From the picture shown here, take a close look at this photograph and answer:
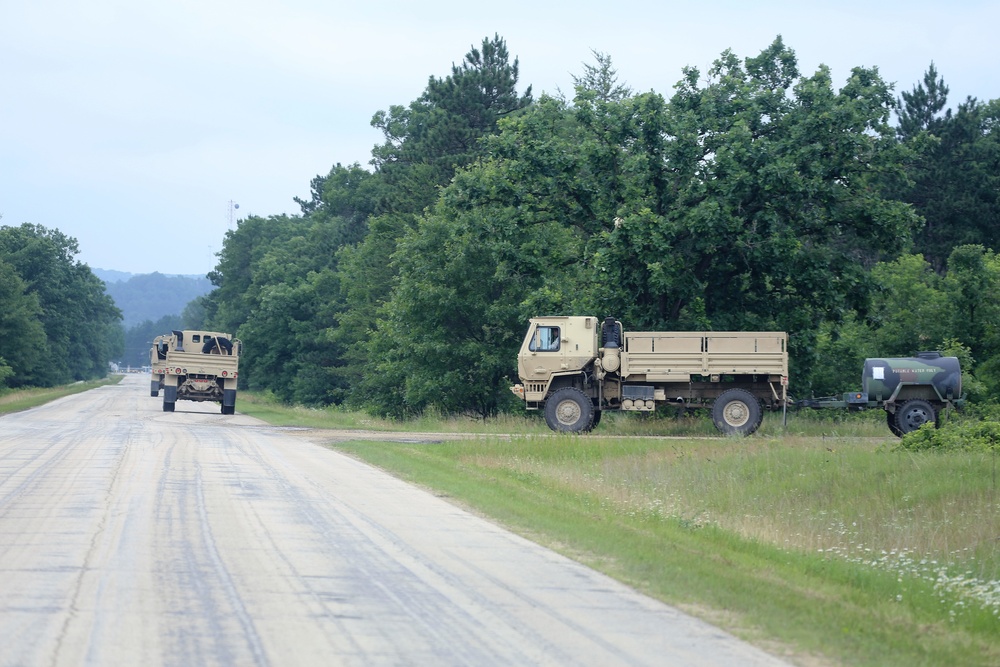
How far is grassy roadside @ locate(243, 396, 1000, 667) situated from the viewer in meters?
8.06

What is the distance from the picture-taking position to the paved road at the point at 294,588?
661 cm

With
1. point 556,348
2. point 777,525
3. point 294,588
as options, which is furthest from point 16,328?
point 294,588

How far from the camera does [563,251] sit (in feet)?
118

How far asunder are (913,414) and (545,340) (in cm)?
976

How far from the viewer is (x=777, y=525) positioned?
15352mm

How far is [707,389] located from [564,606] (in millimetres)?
21261

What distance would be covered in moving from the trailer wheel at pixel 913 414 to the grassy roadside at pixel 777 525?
0.52m

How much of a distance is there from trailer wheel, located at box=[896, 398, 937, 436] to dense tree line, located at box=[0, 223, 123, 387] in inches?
2822

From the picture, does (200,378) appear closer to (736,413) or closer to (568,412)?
(568,412)

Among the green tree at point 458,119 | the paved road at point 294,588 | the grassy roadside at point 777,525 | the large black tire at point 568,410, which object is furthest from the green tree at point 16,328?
the paved road at point 294,588

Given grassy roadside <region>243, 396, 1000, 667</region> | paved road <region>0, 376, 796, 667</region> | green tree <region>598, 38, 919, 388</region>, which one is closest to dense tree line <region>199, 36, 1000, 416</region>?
green tree <region>598, 38, 919, 388</region>

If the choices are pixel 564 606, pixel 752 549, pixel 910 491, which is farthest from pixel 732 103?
pixel 564 606

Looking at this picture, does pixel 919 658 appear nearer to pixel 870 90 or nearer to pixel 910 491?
pixel 910 491

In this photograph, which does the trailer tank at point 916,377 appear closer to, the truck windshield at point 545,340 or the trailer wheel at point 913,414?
the trailer wheel at point 913,414
